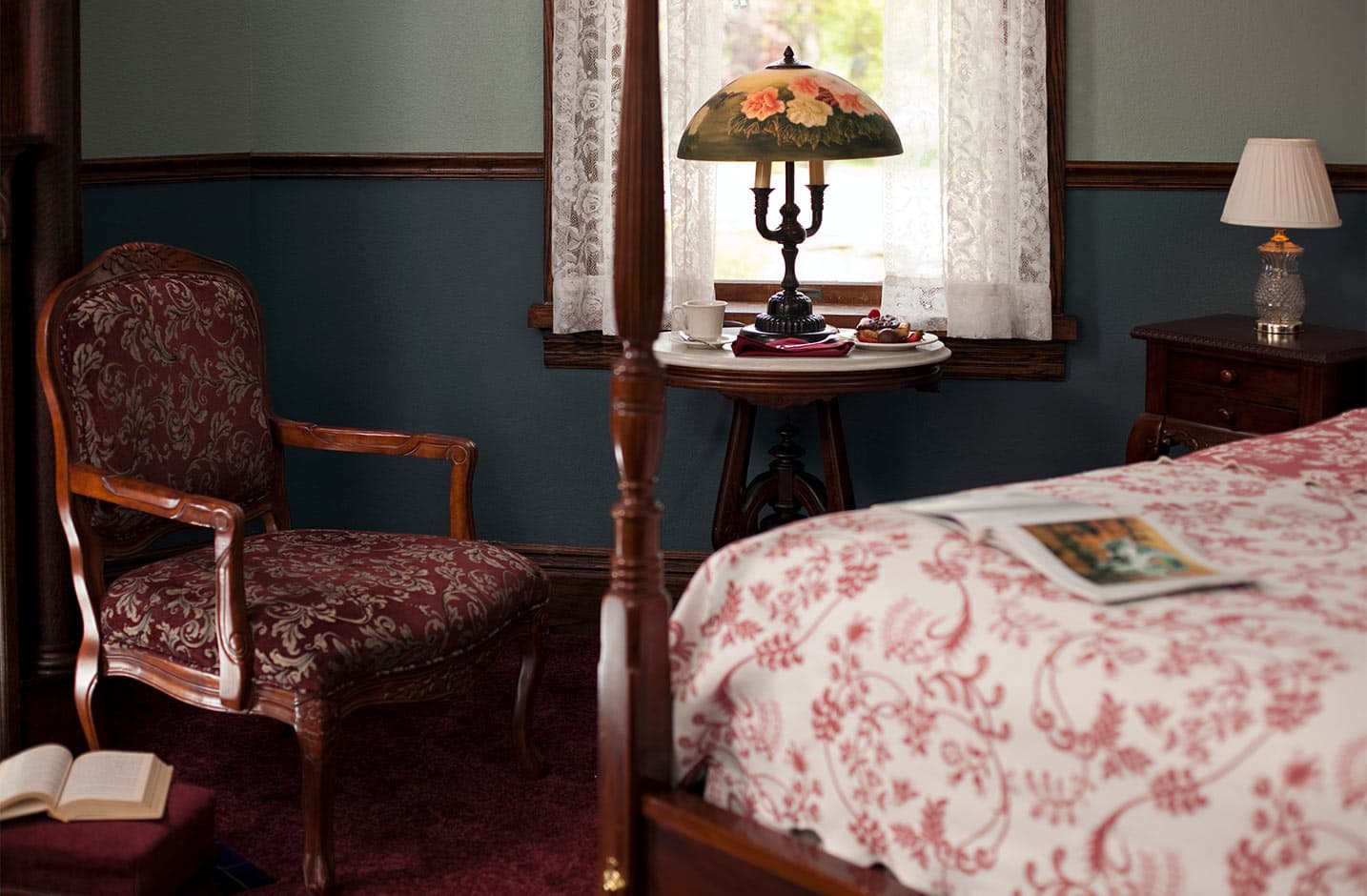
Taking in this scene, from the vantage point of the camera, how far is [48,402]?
2883 millimetres

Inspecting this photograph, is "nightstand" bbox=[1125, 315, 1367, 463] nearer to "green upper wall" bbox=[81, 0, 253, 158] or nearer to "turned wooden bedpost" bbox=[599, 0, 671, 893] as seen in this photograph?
"turned wooden bedpost" bbox=[599, 0, 671, 893]

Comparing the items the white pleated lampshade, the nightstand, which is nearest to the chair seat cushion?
the nightstand

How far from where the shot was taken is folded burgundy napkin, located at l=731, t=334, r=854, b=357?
138 inches

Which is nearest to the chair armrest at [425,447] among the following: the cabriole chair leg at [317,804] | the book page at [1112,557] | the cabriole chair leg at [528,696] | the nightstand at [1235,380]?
the cabriole chair leg at [528,696]

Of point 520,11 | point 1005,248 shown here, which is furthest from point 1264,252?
point 520,11

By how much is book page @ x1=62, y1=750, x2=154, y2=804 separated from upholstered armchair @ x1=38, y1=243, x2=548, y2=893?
0.96 feet

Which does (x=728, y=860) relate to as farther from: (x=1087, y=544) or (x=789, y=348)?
(x=789, y=348)

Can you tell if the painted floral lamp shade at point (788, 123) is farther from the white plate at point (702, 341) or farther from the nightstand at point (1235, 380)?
the nightstand at point (1235, 380)

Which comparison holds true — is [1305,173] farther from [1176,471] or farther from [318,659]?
[318,659]

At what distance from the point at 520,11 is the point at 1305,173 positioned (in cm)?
208

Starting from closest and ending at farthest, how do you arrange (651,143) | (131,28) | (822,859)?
(822,859) → (651,143) → (131,28)

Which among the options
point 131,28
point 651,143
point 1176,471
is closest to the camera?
point 651,143

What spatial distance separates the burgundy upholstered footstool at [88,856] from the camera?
7.13 feet

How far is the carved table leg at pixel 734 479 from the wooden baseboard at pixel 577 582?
0.48 meters
